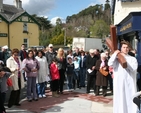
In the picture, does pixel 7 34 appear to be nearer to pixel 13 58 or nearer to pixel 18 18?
pixel 18 18

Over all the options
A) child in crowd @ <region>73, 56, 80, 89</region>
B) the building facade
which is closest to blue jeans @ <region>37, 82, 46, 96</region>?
child in crowd @ <region>73, 56, 80, 89</region>

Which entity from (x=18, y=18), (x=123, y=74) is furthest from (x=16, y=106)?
(x=18, y=18)

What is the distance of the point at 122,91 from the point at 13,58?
3.67 m

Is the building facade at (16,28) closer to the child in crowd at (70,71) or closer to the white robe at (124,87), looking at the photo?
the child in crowd at (70,71)

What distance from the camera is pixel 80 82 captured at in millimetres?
10828

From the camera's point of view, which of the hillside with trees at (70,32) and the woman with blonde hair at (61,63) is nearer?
the woman with blonde hair at (61,63)

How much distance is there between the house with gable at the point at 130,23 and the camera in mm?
9242

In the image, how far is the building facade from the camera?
1516 inches

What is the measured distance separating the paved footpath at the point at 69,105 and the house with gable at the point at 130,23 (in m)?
2.32

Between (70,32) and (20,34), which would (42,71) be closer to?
(20,34)

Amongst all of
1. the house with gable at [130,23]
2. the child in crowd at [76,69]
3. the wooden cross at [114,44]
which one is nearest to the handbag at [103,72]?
the house with gable at [130,23]

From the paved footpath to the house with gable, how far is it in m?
2.32

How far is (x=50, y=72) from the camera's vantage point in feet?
29.1

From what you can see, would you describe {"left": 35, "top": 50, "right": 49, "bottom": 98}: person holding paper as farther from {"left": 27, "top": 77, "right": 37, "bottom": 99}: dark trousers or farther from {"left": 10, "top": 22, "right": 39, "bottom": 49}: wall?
{"left": 10, "top": 22, "right": 39, "bottom": 49}: wall
